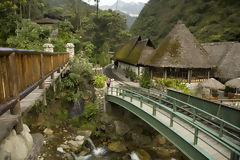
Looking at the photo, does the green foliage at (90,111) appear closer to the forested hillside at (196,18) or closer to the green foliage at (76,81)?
the green foliage at (76,81)

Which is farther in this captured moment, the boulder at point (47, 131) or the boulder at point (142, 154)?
the boulder at point (47, 131)

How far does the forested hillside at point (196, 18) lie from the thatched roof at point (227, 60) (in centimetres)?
1278

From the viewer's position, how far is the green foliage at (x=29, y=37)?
1750 cm

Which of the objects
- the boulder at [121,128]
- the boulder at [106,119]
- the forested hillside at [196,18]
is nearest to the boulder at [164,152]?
the boulder at [121,128]

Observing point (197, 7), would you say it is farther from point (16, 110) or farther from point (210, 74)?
point (16, 110)

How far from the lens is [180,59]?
60.9ft

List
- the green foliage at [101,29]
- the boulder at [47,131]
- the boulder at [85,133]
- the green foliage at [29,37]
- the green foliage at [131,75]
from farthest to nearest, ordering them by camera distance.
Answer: the green foliage at [101,29]
the green foliage at [131,75]
the green foliage at [29,37]
the boulder at [85,133]
the boulder at [47,131]

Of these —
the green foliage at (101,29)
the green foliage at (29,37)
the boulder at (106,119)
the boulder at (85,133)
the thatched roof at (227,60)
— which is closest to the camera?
the boulder at (85,133)

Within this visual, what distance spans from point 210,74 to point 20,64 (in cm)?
2247

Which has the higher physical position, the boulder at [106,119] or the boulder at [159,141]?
the boulder at [106,119]

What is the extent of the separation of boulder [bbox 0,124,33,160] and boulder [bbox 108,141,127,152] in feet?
32.9

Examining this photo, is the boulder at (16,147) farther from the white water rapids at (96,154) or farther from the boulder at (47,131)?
the boulder at (47,131)

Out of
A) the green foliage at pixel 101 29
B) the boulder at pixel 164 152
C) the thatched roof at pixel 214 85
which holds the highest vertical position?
the green foliage at pixel 101 29

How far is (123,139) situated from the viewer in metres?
12.8
